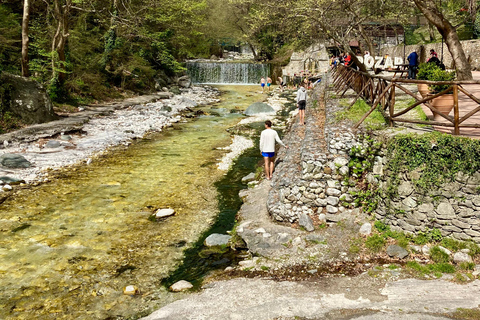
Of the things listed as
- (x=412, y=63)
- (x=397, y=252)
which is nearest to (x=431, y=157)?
(x=397, y=252)

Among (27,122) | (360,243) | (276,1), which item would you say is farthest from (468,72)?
(27,122)

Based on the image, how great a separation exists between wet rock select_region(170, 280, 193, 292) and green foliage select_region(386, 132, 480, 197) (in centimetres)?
470

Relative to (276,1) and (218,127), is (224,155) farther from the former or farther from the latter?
(276,1)

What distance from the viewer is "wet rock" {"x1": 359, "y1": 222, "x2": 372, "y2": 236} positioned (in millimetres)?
8070

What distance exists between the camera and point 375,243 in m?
7.71

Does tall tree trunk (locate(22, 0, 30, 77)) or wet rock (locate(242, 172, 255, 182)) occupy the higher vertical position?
tall tree trunk (locate(22, 0, 30, 77))

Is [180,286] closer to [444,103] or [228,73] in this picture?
[444,103]

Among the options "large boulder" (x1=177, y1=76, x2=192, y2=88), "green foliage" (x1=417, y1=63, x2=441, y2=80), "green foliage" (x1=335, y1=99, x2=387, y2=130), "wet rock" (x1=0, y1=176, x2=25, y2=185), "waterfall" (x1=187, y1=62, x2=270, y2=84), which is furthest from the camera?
"waterfall" (x1=187, y1=62, x2=270, y2=84)

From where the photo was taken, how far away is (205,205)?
35.0 feet

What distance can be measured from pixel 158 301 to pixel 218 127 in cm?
1493

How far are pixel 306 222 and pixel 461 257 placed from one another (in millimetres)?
3119

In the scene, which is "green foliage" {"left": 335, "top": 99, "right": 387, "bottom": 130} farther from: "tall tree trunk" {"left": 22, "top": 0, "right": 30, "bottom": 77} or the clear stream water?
"tall tree trunk" {"left": 22, "top": 0, "right": 30, "bottom": 77}

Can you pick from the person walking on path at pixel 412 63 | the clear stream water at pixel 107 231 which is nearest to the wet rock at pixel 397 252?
the clear stream water at pixel 107 231

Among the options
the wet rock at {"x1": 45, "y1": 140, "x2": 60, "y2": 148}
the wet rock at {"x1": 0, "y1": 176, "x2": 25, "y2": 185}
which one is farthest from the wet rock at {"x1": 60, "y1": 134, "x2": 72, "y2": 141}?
the wet rock at {"x1": 0, "y1": 176, "x2": 25, "y2": 185}
